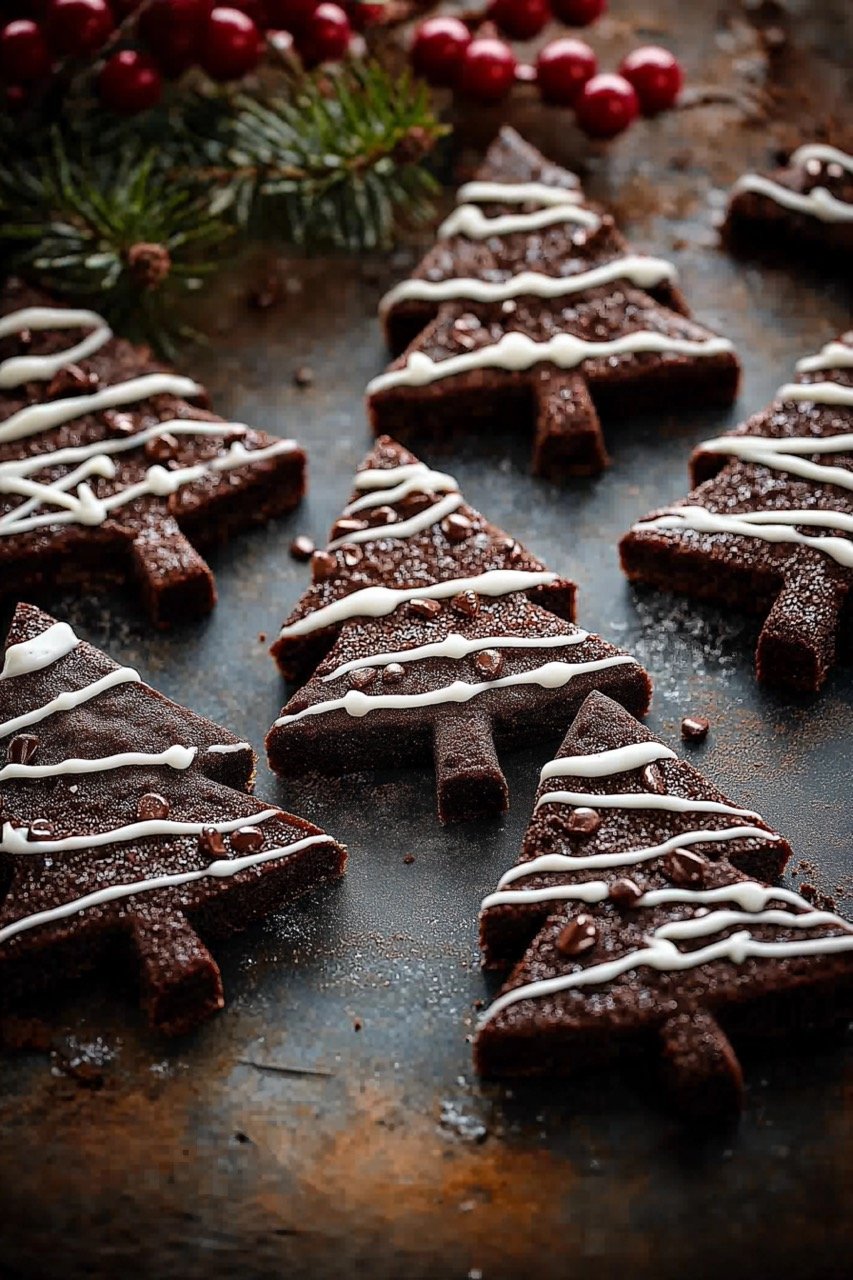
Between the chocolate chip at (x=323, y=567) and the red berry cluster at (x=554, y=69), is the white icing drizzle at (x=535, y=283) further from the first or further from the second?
the chocolate chip at (x=323, y=567)

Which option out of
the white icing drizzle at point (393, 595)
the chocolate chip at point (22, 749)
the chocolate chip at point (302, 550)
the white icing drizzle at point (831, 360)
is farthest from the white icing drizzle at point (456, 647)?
the white icing drizzle at point (831, 360)

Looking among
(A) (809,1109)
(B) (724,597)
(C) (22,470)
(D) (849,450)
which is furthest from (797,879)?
(C) (22,470)

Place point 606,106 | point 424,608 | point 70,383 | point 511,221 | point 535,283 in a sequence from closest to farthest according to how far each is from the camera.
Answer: point 424,608 < point 70,383 < point 535,283 < point 511,221 < point 606,106

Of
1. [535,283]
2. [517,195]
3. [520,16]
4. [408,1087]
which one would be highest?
[520,16]

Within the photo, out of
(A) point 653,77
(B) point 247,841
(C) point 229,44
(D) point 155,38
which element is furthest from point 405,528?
(A) point 653,77

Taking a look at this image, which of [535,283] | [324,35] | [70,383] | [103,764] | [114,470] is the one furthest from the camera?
[324,35]

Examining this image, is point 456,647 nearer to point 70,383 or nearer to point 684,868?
point 684,868

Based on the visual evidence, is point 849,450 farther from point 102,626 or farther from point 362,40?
point 362,40

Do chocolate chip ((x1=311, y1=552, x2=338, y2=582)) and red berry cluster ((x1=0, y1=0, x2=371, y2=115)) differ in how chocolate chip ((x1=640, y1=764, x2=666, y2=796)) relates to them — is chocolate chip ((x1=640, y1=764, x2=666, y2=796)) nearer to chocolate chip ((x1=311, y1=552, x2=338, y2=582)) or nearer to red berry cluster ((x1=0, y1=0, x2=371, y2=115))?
chocolate chip ((x1=311, y1=552, x2=338, y2=582))
